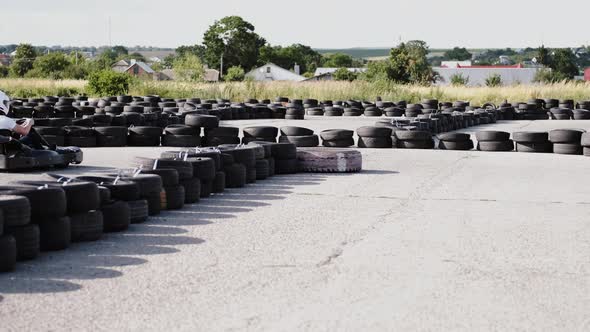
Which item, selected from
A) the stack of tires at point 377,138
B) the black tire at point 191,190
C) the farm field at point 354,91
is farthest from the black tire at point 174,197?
the farm field at point 354,91

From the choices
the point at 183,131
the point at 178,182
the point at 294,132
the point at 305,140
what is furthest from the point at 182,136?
the point at 178,182

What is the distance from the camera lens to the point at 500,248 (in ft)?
25.1

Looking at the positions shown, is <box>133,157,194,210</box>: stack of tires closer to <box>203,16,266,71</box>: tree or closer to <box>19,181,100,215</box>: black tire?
<box>19,181,100,215</box>: black tire

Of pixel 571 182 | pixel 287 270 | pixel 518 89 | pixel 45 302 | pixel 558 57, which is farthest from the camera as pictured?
pixel 558 57

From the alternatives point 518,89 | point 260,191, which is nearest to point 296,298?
Result: point 260,191

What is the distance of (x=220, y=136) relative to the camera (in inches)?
677

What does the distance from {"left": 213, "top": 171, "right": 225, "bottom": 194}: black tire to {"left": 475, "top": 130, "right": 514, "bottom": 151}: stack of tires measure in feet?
25.1

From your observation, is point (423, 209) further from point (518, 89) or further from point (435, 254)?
point (518, 89)

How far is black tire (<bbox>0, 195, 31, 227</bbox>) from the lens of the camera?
6.64 metres

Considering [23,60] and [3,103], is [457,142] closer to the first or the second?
[3,103]

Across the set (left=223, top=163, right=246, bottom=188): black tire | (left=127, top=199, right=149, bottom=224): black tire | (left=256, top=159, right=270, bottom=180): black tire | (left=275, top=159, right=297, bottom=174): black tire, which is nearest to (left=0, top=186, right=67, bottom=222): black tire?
(left=127, top=199, right=149, bottom=224): black tire

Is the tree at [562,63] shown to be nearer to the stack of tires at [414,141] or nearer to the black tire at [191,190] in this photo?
the stack of tires at [414,141]

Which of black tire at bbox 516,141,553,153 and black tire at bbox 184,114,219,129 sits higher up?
black tire at bbox 184,114,219,129

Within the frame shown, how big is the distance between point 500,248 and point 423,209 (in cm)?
218
